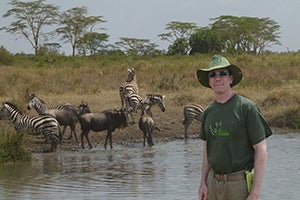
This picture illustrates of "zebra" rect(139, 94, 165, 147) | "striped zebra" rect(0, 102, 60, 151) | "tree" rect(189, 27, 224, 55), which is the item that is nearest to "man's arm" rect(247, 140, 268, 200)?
"striped zebra" rect(0, 102, 60, 151)

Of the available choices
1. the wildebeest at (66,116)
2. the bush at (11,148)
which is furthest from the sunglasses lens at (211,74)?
the wildebeest at (66,116)

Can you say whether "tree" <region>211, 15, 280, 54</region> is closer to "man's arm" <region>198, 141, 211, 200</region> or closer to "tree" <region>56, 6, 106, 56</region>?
"tree" <region>56, 6, 106, 56</region>

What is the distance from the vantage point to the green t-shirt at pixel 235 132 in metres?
4.51

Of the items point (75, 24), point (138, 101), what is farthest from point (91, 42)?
point (138, 101)

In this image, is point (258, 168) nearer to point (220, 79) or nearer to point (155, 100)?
point (220, 79)

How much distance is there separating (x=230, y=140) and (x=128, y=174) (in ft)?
23.8

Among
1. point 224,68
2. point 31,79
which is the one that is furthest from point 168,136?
point 224,68

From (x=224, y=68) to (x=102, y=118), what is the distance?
37.0 ft

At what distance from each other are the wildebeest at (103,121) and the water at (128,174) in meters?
0.53

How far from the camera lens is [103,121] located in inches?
623

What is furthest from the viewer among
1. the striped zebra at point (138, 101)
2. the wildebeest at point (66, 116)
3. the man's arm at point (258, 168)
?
the striped zebra at point (138, 101)

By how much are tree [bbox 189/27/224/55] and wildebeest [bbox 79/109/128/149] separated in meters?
35.1

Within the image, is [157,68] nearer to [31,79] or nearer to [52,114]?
[31,79]

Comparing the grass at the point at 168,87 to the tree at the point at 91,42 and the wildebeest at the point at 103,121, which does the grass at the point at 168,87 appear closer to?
the wildebeest at the point at 103,121
